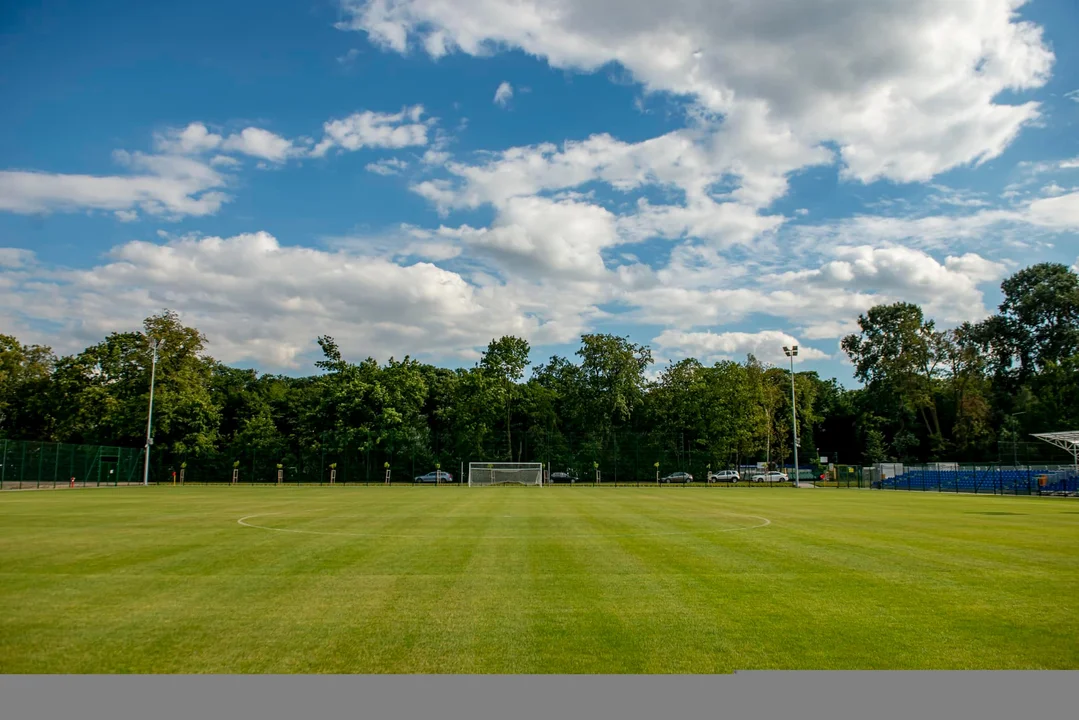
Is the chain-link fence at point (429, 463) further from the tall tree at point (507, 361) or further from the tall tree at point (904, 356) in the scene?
the tall tree at point (904, 356)

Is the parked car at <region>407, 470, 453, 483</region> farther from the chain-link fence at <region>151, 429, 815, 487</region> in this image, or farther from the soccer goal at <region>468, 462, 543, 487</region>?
the soccer goal at <region>468, 462, 543, 487</region>

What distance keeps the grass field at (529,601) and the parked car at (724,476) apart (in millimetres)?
54471

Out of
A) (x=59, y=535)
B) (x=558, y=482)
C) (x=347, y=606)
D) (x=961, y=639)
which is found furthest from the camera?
(x=558, y=482)

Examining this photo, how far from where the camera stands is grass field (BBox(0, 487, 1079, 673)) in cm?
638

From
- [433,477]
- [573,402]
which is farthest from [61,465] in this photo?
[573,402]

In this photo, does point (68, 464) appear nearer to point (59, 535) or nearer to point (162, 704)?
point (59, 535)

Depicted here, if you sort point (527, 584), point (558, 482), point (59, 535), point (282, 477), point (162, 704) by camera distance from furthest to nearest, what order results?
point (558, 482) < point (282, 477) < point (59, 535) < point (527, 584) < point (162, 704)

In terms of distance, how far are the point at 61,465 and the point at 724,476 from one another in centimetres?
5912

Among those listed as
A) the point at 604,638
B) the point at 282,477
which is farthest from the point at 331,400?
the point at 604,638

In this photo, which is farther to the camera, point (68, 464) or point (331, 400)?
point (331, 400)

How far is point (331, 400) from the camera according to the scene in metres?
68.2

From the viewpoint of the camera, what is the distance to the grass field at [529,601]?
20.9ft

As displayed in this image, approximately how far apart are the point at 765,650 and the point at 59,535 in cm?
1571

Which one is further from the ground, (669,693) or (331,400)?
(331,400)
